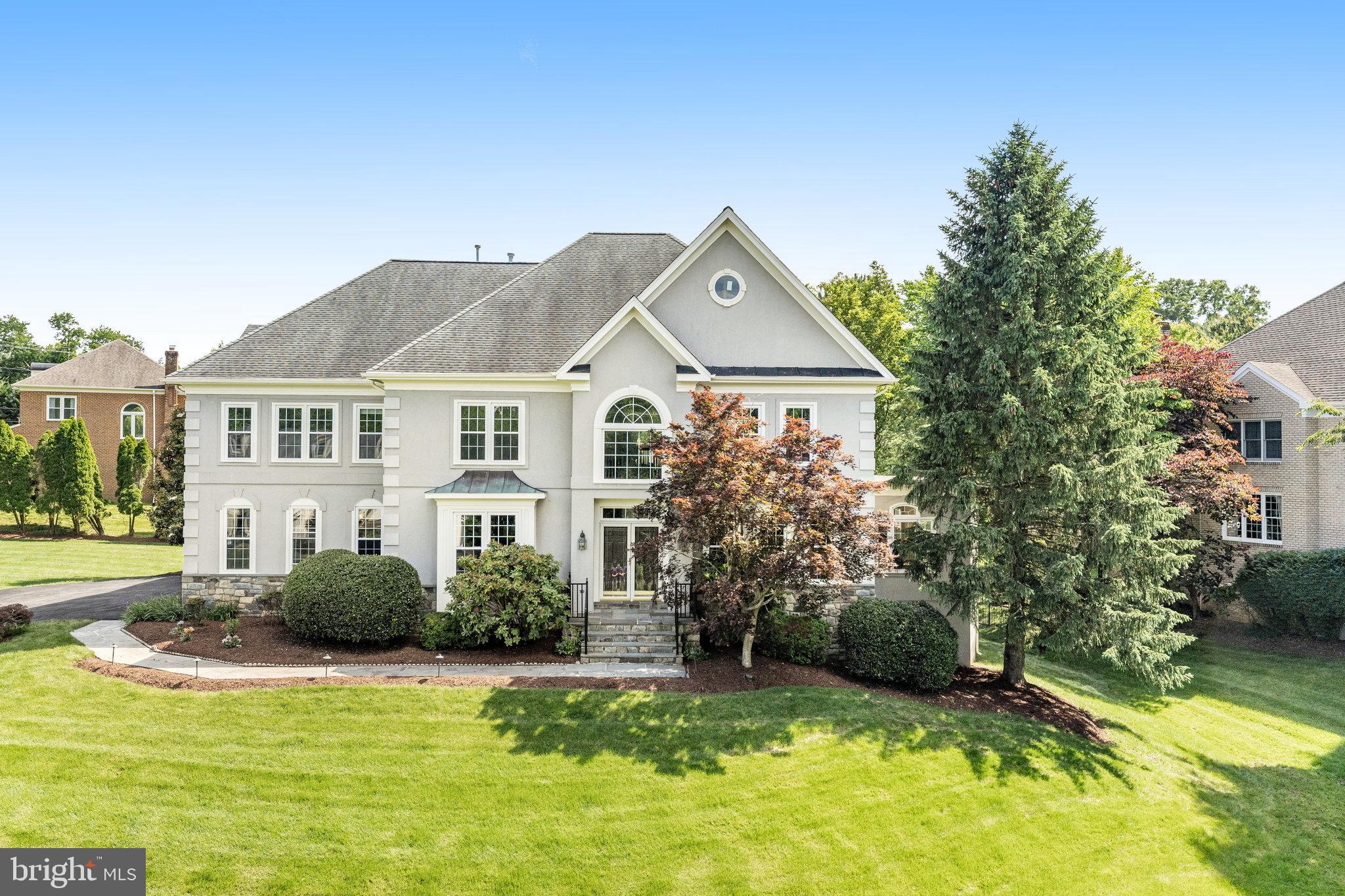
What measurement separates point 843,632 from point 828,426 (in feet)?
16.7

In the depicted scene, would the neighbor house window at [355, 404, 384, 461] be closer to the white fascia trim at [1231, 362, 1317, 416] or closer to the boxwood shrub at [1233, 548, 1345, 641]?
the boxwood shrub at [1233, 548, 1345, 641]

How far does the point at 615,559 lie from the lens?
1717cm

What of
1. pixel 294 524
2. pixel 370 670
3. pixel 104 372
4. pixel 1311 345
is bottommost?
pixel 370 670

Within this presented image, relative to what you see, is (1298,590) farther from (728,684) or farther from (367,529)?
(367,529)

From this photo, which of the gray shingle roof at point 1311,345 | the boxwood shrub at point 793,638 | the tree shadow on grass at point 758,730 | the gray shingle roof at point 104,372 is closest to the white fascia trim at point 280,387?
the tree shadow on grass at point 758,730

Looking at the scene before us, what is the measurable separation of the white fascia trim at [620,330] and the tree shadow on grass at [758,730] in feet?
24.4

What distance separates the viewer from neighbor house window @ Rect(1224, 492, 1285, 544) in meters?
22.0

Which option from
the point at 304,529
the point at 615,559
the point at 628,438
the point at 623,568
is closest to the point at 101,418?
the point at 304,529

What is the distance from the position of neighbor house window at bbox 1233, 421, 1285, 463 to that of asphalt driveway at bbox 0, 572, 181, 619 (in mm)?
→ 35154

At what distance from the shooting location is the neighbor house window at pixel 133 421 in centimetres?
4156

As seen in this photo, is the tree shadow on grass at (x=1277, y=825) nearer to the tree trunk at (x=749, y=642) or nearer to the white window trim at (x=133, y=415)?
the tree trunk at (x=749, y=642)

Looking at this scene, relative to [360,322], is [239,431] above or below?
below

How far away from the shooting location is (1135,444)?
45.3 feet

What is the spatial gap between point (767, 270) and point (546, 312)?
6191mm
